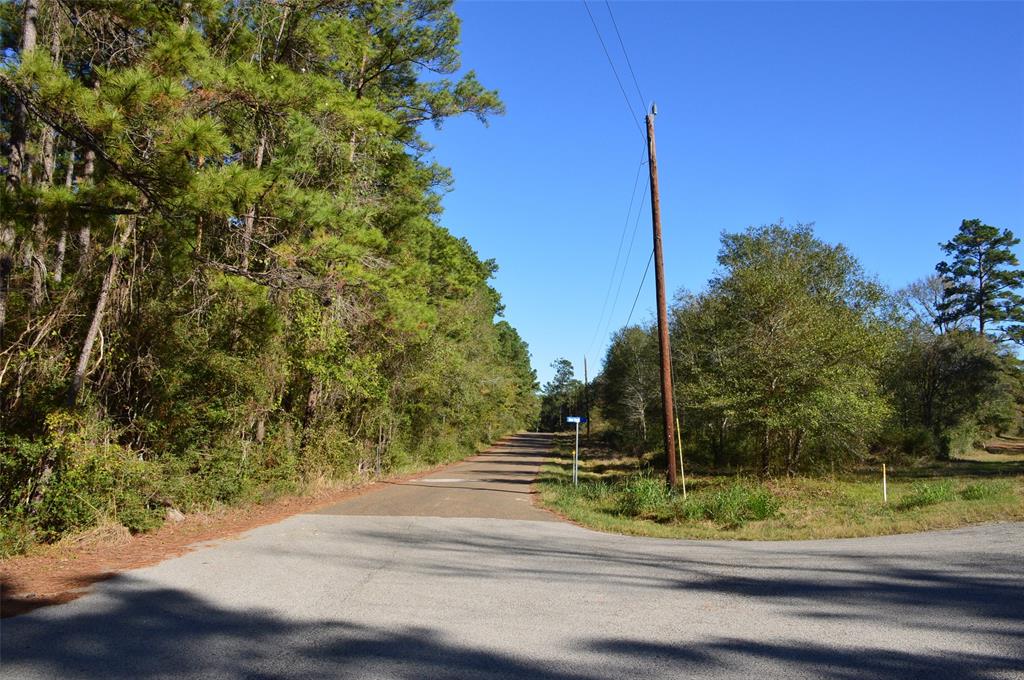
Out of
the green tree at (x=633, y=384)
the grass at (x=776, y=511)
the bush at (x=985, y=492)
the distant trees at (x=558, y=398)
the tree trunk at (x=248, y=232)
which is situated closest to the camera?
the tree trunk at (x=248, y=232)

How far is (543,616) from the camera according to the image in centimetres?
563

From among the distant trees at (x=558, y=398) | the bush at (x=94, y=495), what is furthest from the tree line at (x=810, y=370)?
the distant trees at (x=558, y=398)

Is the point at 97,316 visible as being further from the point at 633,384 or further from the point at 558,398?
the point at 558,398

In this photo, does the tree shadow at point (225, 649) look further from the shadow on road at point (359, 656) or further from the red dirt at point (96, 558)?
the red dirt at point (96, 558)

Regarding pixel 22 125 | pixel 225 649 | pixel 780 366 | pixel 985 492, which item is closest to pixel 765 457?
pixel 780 366

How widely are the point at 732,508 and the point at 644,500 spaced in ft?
7.46

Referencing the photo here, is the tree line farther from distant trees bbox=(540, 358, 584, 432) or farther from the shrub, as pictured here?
distant trees bbox=(540, 358, 584, 432)

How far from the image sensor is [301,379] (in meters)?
18.8

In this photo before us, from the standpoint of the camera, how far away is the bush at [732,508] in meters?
14.1

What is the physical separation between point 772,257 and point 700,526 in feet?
51.3

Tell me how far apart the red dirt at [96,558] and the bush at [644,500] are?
8.01 m

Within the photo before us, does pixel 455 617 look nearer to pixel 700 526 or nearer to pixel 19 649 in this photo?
pixel 19 649

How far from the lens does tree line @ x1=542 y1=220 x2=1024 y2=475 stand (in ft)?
72.3

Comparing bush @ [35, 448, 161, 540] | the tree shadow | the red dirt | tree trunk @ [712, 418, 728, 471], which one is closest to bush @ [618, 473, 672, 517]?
the red dirt
